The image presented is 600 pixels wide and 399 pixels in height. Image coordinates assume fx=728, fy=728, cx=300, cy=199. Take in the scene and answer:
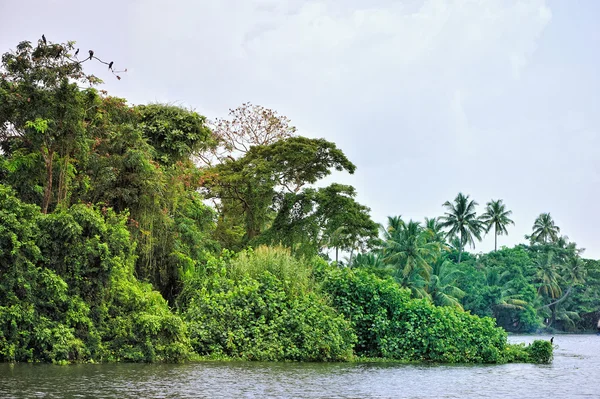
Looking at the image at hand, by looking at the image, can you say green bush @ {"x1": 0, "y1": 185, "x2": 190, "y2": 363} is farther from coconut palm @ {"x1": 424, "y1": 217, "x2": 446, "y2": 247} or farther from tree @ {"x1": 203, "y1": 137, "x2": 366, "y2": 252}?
coconut palm @ {"x1": 424, "y1": 217, "x2": 446, "y2": 247}

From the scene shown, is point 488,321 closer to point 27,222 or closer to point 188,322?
point 188,322

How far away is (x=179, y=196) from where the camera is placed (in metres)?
22.1

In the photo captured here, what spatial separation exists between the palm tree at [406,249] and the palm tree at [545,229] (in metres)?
29.3

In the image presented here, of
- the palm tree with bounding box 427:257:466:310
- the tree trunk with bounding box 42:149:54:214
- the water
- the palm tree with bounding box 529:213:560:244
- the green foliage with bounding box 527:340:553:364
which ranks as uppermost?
the palm tree with bounding box 529:213:560:244

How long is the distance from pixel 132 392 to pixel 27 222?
6111 millimetres

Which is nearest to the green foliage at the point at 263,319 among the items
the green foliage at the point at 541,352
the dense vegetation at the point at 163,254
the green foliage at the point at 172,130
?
the dense vegetation at the point at 163,254

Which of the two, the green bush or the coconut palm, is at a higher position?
the coconut palm

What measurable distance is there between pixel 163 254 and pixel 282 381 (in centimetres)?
953

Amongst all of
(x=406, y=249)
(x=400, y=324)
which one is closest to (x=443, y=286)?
(x=406, y=249)

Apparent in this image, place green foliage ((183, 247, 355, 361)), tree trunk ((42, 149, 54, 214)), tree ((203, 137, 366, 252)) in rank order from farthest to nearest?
1. tree ((203, 137, 366, 252))
2. green foliage ((183, 247, 355, 361))
3. tree trunk ((42, 149, 54, 214))

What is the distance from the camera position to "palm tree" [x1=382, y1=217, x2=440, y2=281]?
147ft

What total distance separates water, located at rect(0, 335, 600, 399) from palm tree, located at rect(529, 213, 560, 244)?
181 ft

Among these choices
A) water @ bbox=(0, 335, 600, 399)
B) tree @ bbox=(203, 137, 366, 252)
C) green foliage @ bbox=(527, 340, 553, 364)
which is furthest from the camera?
tree @ bbox=(203, 137, 366, 252)

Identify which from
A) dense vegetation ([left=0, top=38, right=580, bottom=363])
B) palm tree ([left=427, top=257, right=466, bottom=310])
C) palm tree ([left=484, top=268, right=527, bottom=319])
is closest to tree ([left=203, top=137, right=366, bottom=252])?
dense vegetation ([left=0, top=38, right=580, bottom=363])
